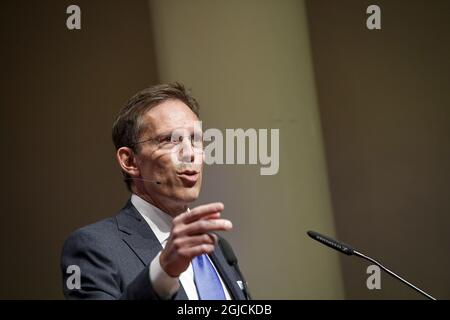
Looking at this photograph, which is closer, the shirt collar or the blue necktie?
the blue necktie

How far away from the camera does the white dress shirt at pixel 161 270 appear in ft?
5.29

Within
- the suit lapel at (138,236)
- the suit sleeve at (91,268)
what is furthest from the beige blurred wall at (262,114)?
the suit sleeve at (91,268)

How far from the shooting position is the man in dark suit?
76.5 inches

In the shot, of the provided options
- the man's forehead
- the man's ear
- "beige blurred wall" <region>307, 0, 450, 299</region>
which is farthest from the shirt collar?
"beige blurred wall" <region>307, 0, 450, 299</region>

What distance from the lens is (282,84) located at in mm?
2893

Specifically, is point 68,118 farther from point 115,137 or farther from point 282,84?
point 282,84

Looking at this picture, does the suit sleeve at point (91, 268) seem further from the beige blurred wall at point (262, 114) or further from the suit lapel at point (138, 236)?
the beige blurred wall at point (262, 114)

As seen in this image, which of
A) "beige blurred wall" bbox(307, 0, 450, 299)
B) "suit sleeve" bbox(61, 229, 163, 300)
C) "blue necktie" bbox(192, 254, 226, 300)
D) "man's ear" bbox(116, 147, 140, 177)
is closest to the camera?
"suit sleeve" bbox(61, 229, 163, 300)

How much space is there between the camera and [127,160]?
2316mm

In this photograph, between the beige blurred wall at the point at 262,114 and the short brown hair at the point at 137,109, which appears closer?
the short brown hair at the point at 137,109

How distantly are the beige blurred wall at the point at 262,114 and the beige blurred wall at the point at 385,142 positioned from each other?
4.6 inches

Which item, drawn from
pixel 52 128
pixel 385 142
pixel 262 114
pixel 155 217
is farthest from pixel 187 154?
pixel 385 142

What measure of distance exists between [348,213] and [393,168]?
0.32 m

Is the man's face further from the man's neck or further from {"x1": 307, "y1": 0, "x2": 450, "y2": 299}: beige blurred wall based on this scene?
{"x1": 307, "y1": 0, "x2": 450, "y2": 299}: beige blurred wall
